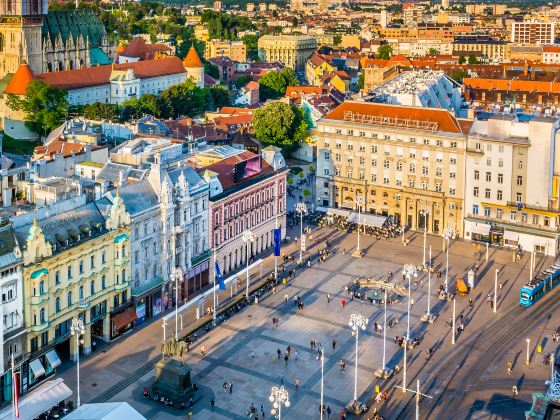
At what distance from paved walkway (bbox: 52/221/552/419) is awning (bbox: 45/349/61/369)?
3.91 ft

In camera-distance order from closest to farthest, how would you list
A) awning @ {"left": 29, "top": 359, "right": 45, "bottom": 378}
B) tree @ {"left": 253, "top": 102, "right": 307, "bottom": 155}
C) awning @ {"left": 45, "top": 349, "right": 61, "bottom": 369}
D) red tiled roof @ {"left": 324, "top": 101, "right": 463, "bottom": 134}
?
awning @ {"left": 29, "top": 359, "right": 45, "bottom": 378} < awning @ {"left": 45, "top": 349, "right": 61, "bottom": 369} < red tiled roof @ {"left": 324, "top": 101, "right": 463, "bottom": 134} < tree @ {"left": 253, "top": 102, "right": 307, "bottom": 155}

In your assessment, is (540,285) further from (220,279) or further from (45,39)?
(45,39)

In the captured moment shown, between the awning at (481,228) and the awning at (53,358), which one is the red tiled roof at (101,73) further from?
the awning at (53,358)

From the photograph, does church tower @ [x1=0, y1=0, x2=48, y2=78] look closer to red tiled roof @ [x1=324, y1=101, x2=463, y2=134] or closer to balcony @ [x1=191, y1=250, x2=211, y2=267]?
red tiled roof @ [x1=324, y1=101, x2=463, y2=134]

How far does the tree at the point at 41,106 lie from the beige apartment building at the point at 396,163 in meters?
49.2

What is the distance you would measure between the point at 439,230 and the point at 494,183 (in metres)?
9.73

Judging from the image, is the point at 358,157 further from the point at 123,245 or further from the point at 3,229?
the point at 3,229

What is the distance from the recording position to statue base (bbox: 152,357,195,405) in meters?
63.1

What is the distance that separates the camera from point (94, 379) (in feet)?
219

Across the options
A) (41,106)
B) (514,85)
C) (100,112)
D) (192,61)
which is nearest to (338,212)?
(100,112)

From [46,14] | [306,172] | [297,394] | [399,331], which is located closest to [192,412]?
[297,394]

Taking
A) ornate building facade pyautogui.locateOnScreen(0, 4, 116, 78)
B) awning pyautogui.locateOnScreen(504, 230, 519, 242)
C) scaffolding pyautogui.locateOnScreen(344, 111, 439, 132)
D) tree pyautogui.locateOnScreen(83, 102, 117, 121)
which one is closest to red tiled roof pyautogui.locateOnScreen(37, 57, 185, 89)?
ornate building facade pyautogui.locateOnScreen(0, 4, 116, 78)

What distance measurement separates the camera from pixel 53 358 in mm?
67312

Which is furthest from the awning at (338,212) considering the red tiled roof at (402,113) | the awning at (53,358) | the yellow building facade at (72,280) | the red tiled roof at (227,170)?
the awning at (53,358)
